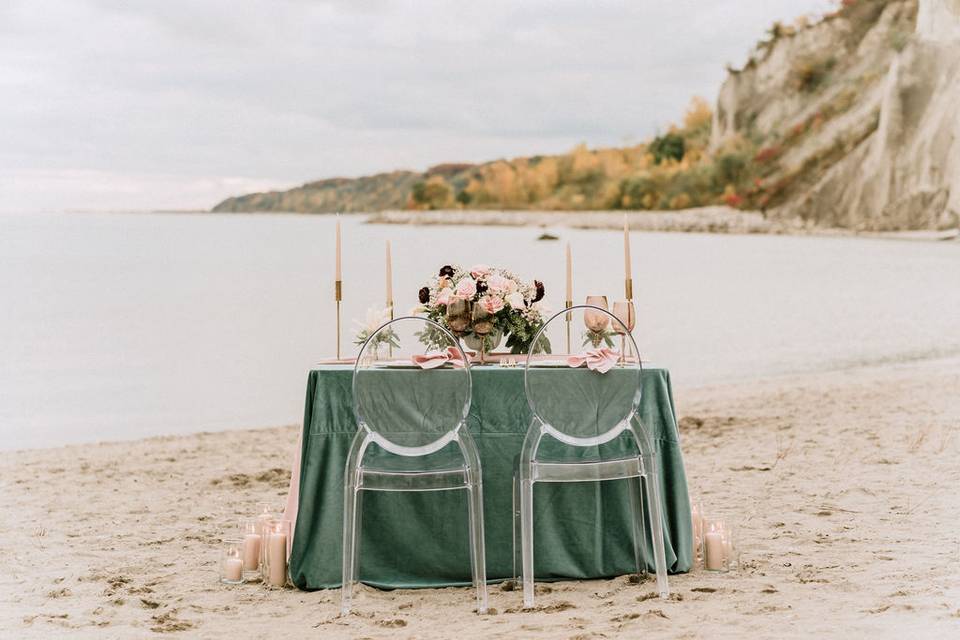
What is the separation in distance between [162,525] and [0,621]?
125cm

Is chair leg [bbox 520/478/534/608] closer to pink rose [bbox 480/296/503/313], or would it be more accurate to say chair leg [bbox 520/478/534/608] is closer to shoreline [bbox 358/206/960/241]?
pink rose [bbox 480/296/503/313]

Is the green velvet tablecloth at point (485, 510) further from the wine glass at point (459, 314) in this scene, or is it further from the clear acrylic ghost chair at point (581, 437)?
the wine glass at point (459, 314)

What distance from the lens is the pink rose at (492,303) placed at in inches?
125

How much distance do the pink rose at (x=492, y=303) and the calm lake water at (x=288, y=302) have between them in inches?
228

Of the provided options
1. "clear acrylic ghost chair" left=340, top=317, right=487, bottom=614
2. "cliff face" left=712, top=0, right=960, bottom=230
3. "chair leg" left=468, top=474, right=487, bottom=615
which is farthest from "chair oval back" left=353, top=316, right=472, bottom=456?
"cliff face" left=712, top=0, right=960, bottom=230

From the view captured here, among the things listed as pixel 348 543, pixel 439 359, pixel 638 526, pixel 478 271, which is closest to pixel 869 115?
pixel 478 271

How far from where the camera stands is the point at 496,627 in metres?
2.70

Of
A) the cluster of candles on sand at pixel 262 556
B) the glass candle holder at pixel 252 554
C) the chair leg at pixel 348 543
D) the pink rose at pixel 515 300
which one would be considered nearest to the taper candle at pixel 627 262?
the pink rose at pixel 515 300

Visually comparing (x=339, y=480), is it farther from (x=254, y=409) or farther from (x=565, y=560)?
(x=254, y=409)

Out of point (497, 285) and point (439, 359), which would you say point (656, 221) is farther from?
point (439, 359)

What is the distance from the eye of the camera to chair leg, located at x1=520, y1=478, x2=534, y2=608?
2.85 m

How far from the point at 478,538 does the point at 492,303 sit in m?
0.68

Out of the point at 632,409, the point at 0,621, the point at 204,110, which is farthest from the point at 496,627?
the point at 204,110

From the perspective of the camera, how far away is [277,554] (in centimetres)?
308
